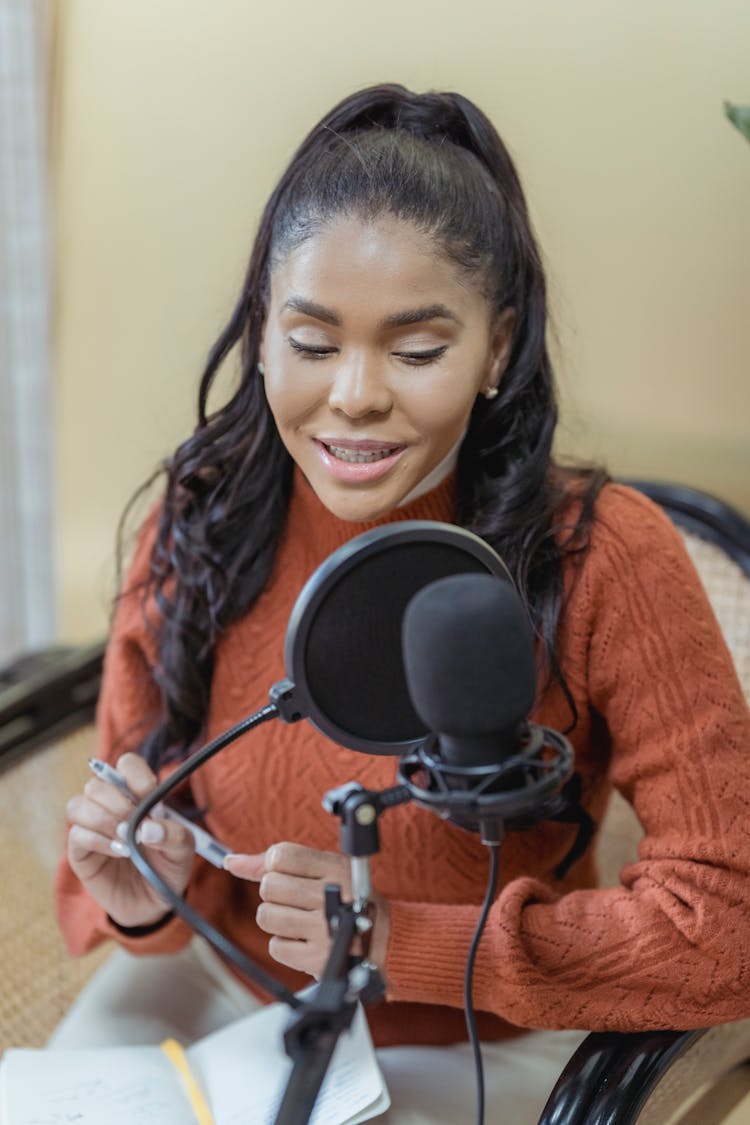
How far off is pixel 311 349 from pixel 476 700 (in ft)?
1.36

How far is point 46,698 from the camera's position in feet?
5.08

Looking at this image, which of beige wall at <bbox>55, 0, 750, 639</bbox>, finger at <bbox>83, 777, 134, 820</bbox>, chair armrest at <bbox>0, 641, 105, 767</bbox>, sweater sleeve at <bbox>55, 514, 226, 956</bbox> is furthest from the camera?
chair armrest at <bbox>0, 641, 105, 767</bbox>

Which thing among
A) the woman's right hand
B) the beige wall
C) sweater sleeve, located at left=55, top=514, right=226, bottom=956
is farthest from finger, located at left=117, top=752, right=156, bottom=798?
the beige wall

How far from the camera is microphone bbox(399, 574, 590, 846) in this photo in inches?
25.4

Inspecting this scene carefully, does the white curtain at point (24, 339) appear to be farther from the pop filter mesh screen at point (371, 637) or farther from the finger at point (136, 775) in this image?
the pop filter mesh screen at point (371, 637)

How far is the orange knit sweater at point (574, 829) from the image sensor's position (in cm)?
99

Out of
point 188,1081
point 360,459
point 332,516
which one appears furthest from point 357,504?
point 188,1081

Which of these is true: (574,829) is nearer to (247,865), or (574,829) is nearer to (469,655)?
(247,865)

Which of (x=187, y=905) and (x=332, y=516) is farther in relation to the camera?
(x=332, y=516)

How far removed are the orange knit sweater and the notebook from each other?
0.08 m

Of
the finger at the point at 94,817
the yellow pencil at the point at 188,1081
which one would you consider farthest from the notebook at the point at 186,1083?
the finger at the point at 94,817

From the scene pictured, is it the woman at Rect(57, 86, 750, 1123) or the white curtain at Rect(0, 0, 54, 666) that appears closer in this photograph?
the woman at Rect(57, 86, 750, 1123)

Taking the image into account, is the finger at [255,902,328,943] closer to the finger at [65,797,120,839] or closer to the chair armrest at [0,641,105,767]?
the finger at [65,797,120,839]

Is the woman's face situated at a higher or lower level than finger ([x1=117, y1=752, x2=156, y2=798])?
higher
